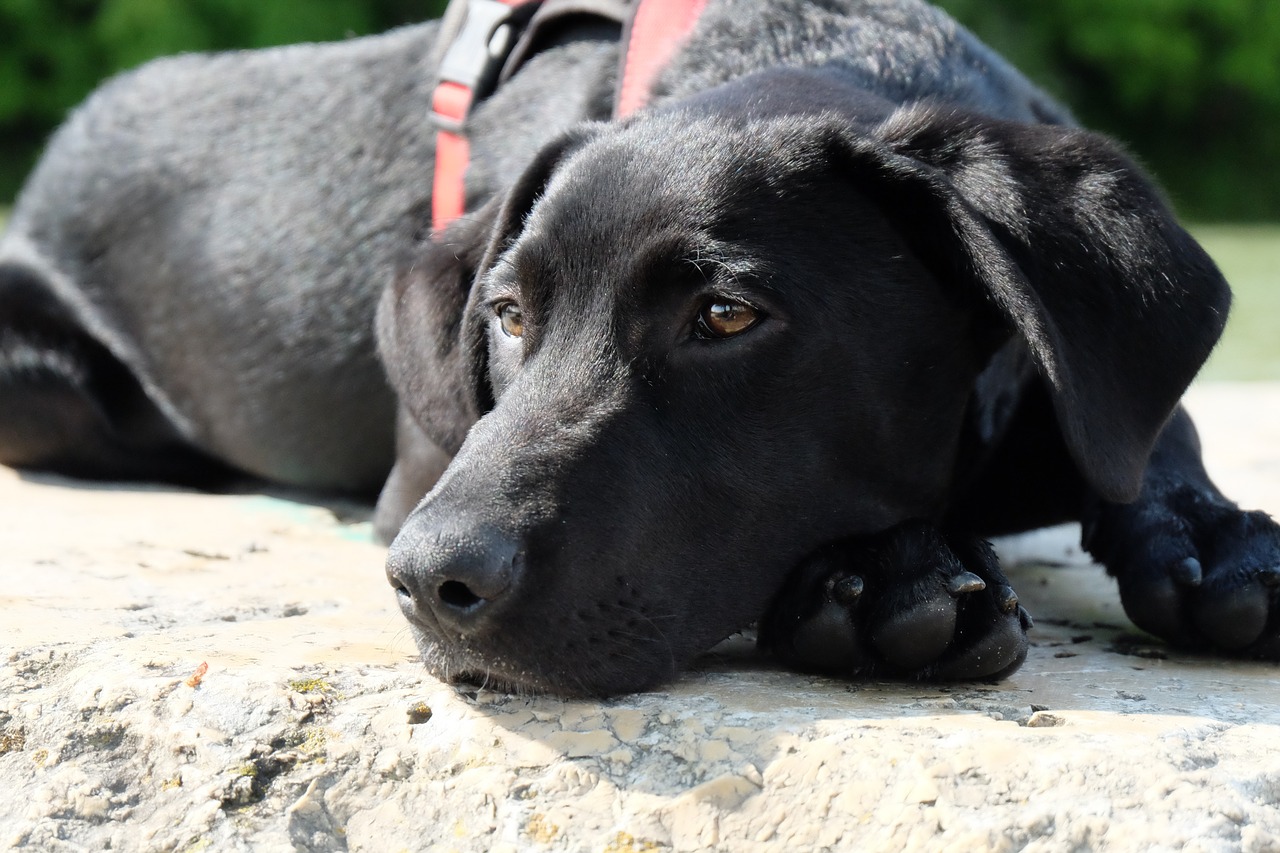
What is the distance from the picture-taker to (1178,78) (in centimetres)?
2530

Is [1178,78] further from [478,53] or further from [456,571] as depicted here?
[456,571]

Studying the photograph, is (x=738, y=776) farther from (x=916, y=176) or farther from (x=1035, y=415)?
(x=1035, y=415)

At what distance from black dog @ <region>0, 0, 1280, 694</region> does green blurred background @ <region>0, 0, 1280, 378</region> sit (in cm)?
1461

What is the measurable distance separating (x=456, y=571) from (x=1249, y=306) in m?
9.97

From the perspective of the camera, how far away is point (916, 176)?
240cm

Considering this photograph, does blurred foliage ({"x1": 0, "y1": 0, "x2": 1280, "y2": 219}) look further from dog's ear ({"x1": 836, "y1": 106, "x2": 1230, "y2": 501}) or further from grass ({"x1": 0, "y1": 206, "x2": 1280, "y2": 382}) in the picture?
dog's ear ({"x1": 836, "y1": 106, "x2": 1230, "y2": 501})

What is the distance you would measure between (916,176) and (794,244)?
239 millimetres

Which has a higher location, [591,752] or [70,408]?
[591,752]

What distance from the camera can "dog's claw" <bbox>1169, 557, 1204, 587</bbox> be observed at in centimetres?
250

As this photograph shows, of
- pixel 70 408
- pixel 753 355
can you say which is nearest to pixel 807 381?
pixel 753 355

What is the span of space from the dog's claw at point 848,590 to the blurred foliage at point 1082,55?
1874 centimetres

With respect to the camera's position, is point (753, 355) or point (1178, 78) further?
point (1178, 78)

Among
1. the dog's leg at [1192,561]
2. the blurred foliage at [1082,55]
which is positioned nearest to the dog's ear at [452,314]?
the dog's leg at [1192,561]

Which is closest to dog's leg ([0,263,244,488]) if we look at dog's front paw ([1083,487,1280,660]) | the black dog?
the black dog
